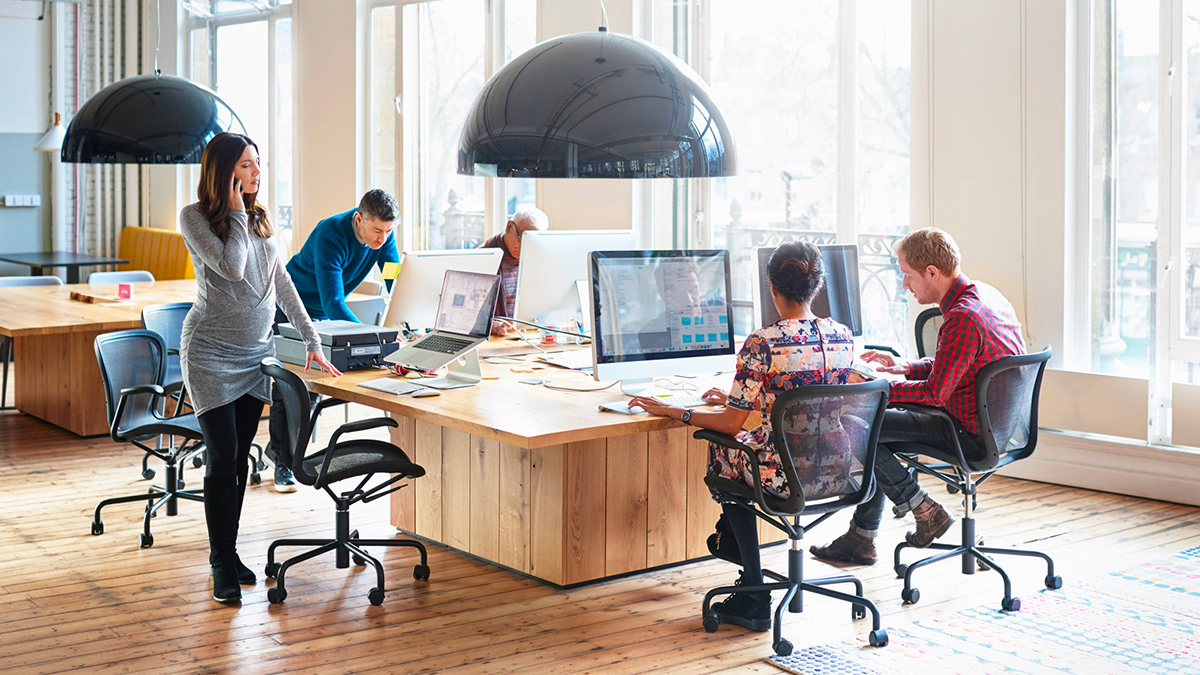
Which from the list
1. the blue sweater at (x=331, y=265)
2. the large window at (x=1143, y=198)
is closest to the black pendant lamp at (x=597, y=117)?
the blue sweater at (x=331, y=265)

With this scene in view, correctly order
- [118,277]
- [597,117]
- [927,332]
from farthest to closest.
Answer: [118,277]
[927,332]
[597,117]

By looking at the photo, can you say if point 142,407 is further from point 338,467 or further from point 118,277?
point 118,277

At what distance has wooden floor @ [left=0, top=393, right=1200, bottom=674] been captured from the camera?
12.3 ft

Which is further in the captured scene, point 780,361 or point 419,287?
point 419,287

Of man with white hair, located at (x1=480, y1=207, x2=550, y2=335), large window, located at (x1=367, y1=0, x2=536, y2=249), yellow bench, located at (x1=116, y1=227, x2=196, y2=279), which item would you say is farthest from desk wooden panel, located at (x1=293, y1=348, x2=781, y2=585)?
yellow bench, located at (x1=116, y1=227, x2=196, y2=279)

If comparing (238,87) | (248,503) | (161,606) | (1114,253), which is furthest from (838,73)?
(238,87)

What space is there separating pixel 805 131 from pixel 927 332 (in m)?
1.72

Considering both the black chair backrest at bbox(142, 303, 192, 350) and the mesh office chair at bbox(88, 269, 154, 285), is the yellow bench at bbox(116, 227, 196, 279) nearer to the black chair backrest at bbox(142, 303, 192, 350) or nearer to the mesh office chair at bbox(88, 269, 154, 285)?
the mesh office chair at bbox(88, 269, 154, 285)

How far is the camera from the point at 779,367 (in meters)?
3.72

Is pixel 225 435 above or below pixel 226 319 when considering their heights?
below

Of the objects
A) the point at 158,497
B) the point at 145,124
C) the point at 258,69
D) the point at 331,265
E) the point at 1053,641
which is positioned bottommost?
the point at 1053,641

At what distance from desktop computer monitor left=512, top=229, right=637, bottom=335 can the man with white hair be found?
0.76m

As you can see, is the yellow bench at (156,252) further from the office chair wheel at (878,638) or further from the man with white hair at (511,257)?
the office chair wheel at (878,638)

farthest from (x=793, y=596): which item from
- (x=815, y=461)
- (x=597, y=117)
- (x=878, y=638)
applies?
(x=597, y=117)
